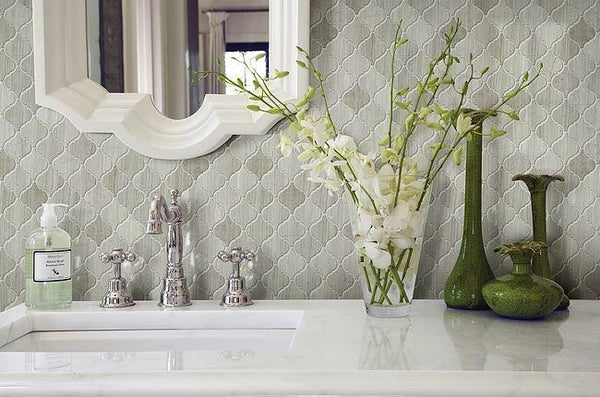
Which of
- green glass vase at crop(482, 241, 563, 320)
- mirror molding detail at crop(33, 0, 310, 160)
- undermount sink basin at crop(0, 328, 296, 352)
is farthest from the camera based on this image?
mirror molding detail at crop(33, 0, 310, 160)

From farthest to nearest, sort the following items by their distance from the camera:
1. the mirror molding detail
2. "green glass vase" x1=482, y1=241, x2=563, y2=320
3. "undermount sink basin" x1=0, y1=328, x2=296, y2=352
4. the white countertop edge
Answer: the mirror molding detail
"undermount sink basin" x1=0, y1=328, x2=296, y2=352
"green glass vase" x1=482, y1=241, x2=563, y2=320
the white countertop edge

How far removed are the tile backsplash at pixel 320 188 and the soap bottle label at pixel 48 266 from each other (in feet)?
0.41

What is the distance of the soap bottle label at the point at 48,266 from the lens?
1.31 meters

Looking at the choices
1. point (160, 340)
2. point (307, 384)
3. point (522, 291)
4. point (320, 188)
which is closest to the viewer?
point (307, 384)

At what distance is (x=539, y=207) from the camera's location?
4.43 ft

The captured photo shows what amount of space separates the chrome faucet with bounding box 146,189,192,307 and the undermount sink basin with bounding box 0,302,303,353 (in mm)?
51

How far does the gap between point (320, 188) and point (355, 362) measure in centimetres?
56

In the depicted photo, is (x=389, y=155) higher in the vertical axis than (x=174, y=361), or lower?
higher

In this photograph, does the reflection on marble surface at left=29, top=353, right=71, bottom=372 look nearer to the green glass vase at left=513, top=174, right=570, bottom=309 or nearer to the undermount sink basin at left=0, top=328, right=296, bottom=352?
the undermount sink basin at left=0, top=328, right=296, bottom=352

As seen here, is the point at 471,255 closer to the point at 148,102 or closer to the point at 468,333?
the point at 468,333

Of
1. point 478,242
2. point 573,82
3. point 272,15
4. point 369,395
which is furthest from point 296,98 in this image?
point 369,395

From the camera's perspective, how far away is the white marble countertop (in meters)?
0.85

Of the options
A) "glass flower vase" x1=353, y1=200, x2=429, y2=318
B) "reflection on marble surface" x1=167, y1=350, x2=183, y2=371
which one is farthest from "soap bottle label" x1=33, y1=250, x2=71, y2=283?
"glass flower vase" x1=353, y1=200, x2=429, y2=318

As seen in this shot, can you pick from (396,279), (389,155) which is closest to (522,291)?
(396,279)
